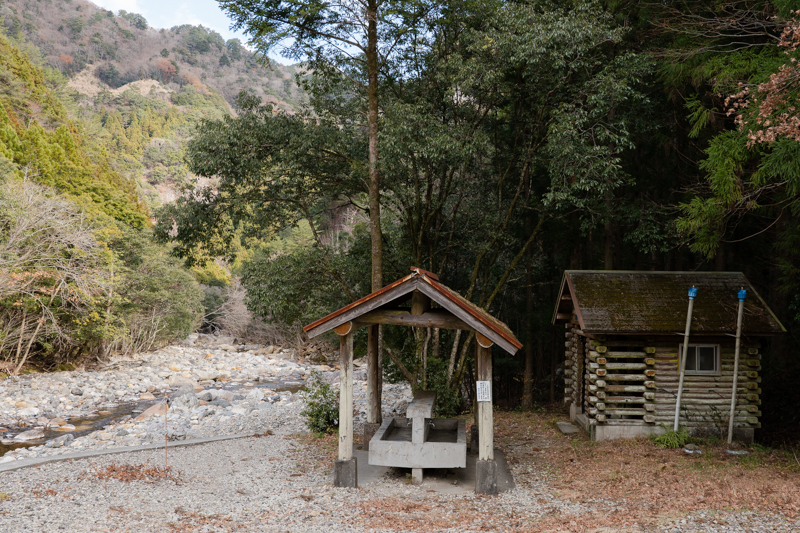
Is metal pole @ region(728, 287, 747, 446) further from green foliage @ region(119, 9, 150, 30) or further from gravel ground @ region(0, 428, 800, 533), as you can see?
green foliage @ region(119, 9, 150, 30)

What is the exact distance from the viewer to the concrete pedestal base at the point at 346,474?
7.90m

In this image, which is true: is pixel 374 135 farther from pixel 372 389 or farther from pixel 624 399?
pixel 624 399

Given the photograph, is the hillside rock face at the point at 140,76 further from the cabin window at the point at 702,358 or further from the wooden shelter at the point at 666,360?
the cabin window at the point at 702,358

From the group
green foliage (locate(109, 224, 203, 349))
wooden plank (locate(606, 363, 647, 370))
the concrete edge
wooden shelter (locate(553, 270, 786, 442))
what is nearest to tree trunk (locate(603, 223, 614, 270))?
wooden shelter (locate(553, 270, 786, 442))

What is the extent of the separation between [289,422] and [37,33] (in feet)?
398

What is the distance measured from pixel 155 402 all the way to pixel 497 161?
1532cm

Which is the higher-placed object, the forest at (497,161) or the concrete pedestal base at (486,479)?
the forest at (497,161)

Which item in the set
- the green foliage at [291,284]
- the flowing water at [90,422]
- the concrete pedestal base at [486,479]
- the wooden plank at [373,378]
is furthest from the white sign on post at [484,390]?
the flowing water at [90,422]

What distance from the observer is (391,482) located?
8188 mm

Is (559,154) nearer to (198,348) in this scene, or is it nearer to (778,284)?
(778,284)

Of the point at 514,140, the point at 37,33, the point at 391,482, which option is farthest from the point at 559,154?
the point at 37,33

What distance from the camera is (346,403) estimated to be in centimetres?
806

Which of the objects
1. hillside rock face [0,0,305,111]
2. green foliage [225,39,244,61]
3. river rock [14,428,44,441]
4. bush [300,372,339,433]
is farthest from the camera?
green foliage [225,39,244,61]

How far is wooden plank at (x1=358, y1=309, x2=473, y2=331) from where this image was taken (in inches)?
318
